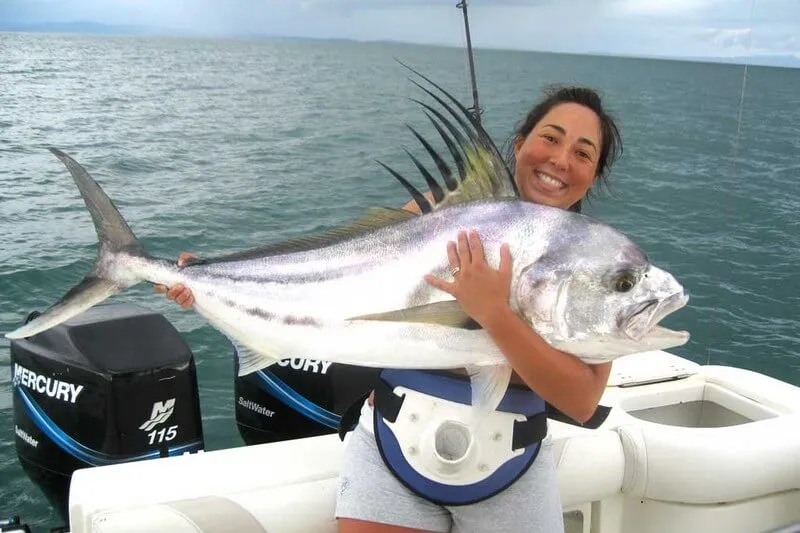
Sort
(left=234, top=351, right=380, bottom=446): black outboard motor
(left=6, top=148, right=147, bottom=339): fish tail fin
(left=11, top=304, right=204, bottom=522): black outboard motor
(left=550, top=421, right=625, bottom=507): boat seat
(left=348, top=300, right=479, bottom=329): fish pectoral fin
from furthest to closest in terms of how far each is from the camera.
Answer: (left=234, top=351, right=380, bottom=446): black outboard motor → (left=11, top=304, right=204, bottom=522): black outboard motor → (left=550, top=421, right=625, bottom=507): boat seat → (left=6, top=148, right=147, bottom=339): fish tail fin → (left=348, top=300, right=479, bottom=329): fish pectoral fin

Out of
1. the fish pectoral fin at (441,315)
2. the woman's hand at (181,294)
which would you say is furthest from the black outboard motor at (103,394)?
the fish pectoral fin at (441,315)

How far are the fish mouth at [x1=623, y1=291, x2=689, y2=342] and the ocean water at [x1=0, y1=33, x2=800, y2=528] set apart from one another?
1.69m

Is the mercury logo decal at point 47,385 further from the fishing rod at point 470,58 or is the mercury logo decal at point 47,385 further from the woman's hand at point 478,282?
the fishing rod at point 470,58

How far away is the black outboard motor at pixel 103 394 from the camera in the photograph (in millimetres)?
2984

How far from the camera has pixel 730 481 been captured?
9.35ft

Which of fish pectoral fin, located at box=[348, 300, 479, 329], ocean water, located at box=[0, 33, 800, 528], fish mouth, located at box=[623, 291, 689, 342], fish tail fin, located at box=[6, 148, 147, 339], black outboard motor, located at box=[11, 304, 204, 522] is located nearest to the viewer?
fish mouth, located at box=[623, 291, 689, 342]

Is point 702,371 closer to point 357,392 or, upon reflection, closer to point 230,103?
point 357,392

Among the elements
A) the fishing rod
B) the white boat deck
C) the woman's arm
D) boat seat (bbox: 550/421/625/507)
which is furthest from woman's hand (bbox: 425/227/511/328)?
the fishing rod

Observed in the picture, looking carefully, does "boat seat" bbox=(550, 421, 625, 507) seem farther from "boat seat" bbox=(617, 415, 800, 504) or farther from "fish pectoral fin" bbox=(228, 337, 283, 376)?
"fish pectoral fin" bbox=(228, 337, 283, 376)

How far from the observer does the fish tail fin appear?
221 cm

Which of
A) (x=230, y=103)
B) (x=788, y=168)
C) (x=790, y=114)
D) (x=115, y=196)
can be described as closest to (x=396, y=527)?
(x=115, y=196)

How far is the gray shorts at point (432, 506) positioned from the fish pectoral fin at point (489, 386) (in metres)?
0.41

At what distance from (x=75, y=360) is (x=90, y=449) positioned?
379 mm

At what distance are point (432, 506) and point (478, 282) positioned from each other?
80cm
